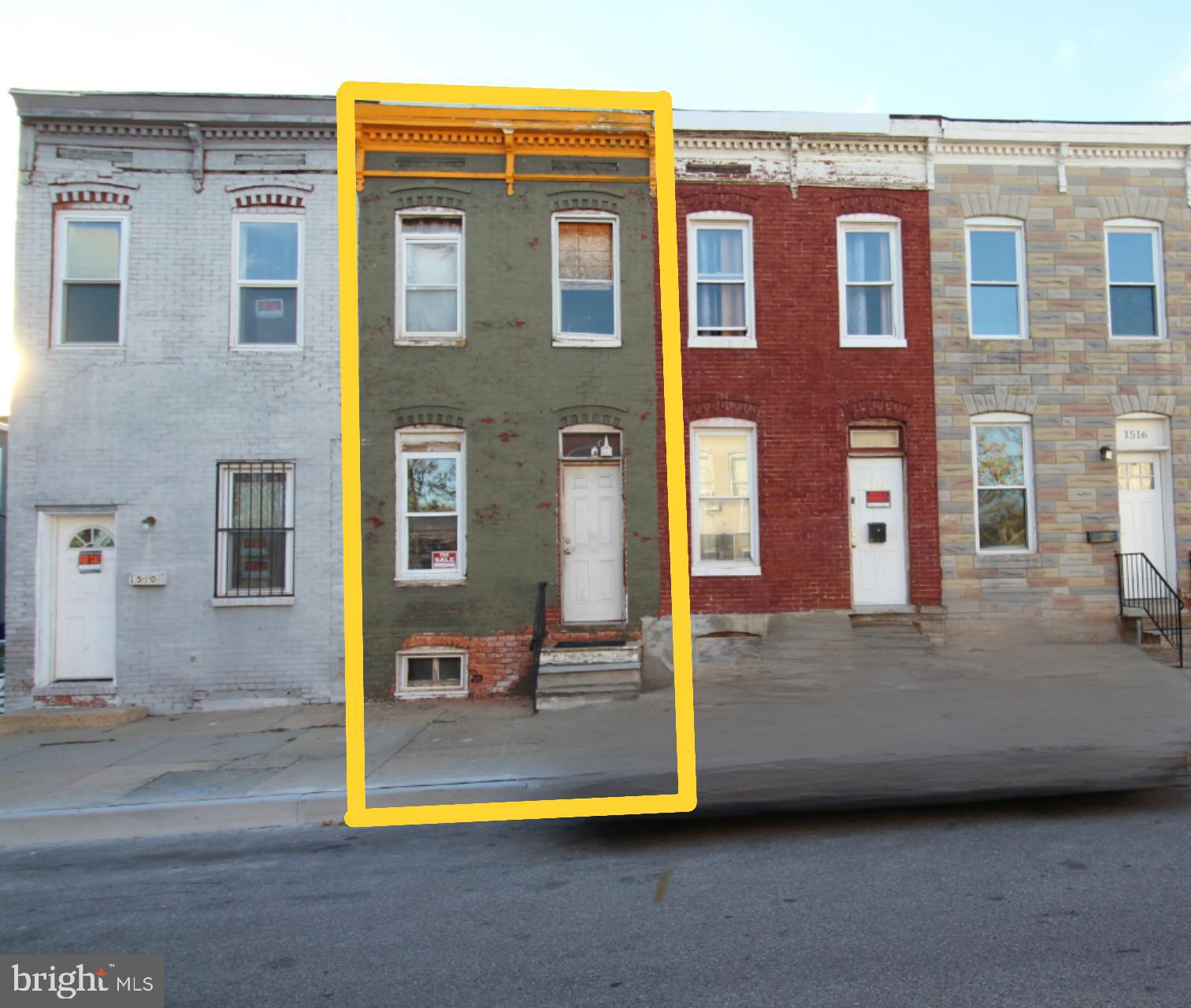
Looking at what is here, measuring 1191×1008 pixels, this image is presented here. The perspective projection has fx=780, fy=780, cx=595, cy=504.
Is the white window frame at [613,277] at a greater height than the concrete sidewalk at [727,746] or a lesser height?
greater

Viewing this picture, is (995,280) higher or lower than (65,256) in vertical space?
lower

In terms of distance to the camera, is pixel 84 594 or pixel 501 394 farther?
pixel 84 594

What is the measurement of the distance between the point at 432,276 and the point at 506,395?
1.35 meters

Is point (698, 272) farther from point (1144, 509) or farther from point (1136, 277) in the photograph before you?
point (1144, 509)

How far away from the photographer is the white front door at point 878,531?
8.23 m

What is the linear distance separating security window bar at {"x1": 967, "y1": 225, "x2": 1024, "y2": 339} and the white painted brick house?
747 cm

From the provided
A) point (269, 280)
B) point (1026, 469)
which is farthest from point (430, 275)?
point (1026, 469)

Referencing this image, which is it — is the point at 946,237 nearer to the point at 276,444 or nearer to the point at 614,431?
the point at 614,431

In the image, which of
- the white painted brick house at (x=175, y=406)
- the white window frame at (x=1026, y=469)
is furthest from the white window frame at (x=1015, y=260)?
the white painted brick house at (x=175, y=406)

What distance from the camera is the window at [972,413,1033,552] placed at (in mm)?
8812

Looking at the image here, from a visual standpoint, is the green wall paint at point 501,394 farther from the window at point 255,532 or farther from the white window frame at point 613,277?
the window at point 255,532

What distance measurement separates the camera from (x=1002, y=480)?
894 centimetres

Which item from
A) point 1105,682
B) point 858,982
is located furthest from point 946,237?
point 858,982

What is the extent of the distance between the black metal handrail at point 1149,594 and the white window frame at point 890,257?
3.71m
